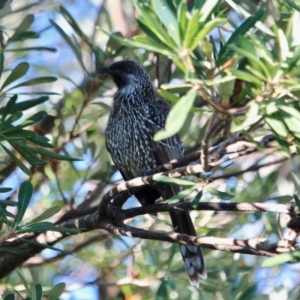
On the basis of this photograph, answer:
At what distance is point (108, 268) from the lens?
4816 millimetres

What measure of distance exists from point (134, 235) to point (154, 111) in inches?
74.3

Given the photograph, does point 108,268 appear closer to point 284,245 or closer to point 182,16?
point 284,245

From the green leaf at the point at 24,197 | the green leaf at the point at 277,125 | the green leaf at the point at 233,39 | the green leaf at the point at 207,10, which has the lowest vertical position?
the green leaf at the point at 24,197

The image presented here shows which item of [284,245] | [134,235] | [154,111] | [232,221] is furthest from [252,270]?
[284,245]

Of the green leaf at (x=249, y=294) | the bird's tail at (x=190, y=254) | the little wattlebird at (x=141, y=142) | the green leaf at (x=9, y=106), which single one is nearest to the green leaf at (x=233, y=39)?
the green leaf at (x=9, y=106)

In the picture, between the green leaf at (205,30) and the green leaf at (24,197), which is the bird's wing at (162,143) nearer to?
the green leaf at (24,197)

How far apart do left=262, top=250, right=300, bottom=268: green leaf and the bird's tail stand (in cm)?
212

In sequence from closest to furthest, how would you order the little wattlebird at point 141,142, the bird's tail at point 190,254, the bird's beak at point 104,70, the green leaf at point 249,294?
the green leaf at point 249,294
the bird's tail at point 190,254
the little wattlebird at point 141,142
the bird's beak at point 104,70

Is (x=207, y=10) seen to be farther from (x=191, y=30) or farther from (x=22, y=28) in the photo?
(x=22, y=28)

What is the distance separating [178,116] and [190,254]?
2594 millimetres

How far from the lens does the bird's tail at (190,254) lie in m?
4.63

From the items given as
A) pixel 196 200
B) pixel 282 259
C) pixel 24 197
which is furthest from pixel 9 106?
pixel 282 259

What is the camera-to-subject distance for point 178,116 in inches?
88.7

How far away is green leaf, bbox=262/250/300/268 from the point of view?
94.5 inches
